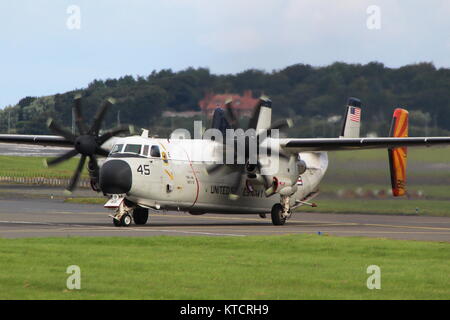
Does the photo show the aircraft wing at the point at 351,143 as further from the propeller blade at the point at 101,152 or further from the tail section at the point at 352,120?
the propeller blade at the point at 101,152

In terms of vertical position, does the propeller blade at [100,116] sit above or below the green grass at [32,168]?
above

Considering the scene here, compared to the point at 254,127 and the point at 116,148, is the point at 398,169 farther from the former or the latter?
the point at 116,148

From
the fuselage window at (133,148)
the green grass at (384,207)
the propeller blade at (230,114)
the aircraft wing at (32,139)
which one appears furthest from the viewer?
the green grass at (384,207)

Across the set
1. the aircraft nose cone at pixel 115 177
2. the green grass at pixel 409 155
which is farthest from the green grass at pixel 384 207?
the aircraft nose cone at pixel 115 177

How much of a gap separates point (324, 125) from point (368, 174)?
3.32m

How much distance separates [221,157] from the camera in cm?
3534

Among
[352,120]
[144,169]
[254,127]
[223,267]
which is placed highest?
[352,120]

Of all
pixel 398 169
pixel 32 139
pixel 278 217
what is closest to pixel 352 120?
pixel 398 169

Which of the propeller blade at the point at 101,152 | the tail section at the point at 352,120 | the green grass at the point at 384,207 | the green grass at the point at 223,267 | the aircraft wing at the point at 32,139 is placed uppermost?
the tail section at the point at 352,120

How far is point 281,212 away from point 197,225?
14.2 feet

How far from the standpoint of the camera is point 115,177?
30.9 metres

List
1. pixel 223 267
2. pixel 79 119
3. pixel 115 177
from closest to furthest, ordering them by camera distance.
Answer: pixel 223 267
pixel 115 177
pixel 79 119

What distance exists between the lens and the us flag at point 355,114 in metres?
38.3
